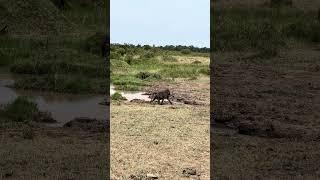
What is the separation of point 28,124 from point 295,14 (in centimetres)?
2043

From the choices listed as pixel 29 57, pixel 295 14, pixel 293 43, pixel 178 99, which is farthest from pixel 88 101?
pixel 295 14

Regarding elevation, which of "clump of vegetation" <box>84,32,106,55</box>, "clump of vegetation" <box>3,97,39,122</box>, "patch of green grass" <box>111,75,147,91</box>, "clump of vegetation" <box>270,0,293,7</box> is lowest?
"clump of vegetation" <box>3,97,39,122</box>

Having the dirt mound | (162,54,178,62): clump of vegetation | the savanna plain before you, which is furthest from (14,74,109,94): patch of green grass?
(162,54,178,62): clump of vegetation

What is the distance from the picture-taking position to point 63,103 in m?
15.1

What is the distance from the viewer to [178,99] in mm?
15438

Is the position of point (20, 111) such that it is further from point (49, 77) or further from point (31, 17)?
point (31, 17)

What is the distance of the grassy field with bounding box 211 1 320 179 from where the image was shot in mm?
9750

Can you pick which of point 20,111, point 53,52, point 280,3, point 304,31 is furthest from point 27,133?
point 280,3

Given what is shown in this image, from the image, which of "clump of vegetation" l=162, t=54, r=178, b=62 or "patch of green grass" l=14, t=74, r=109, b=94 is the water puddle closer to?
"patch of green grass" l=14, t=74, r=109, b=94

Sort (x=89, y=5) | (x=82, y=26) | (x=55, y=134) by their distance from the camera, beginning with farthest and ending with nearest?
(x=89, y=5)
(x=82, y=26)
(x=55, y=134)

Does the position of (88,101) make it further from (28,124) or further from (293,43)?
(293,43)

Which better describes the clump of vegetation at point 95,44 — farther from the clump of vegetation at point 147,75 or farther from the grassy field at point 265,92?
the grassy field at point 265,92

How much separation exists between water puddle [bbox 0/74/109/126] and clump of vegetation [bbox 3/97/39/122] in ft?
1.73

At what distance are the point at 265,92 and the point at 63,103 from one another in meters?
4.77
